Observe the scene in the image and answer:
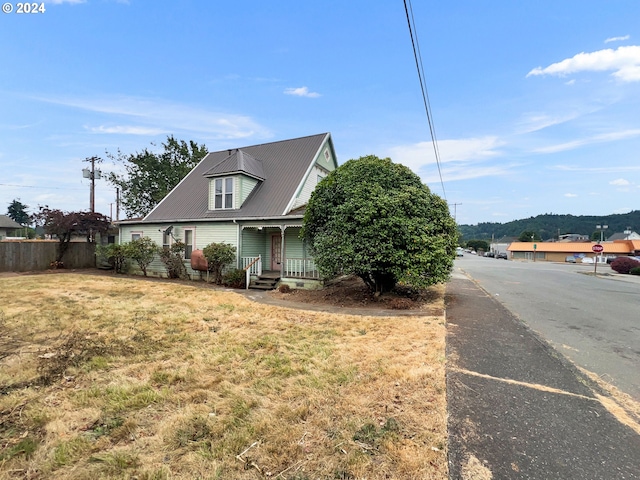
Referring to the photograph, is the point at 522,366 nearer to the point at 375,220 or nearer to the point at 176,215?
the point at 375,220

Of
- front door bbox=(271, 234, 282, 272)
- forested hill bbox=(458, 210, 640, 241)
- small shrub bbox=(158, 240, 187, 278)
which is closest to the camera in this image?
front door bbox=(271, 234, 282, 272)

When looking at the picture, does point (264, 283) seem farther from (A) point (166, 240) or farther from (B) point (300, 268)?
(A) point (166, 240)

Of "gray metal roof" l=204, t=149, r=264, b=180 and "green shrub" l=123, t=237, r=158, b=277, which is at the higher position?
"gray metal roof" l=204, t=149, r=264, b=180

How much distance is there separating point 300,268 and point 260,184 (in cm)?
553

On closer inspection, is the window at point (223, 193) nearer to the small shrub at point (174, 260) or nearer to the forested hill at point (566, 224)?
the small shrub at point (174, 260)

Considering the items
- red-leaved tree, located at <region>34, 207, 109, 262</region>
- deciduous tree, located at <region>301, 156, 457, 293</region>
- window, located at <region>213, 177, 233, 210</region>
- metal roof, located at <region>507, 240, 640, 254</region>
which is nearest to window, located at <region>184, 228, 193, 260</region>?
window, located at <region>213, 177, 233, 210</region>

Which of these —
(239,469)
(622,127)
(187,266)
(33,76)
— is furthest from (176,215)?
(622,127)

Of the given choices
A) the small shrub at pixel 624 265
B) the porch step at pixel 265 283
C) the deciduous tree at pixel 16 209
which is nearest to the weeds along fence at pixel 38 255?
the porch step at pixel 265 283

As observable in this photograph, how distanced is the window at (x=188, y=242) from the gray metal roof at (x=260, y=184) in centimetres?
72

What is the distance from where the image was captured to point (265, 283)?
12.5 m

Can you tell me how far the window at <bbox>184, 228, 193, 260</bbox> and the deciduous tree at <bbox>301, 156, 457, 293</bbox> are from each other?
26.7ft

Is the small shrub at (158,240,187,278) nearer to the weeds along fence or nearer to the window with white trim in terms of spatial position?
the window with white trim

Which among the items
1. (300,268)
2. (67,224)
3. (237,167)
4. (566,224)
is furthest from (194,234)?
(566,224)

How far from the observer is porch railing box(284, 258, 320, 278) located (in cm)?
1250
